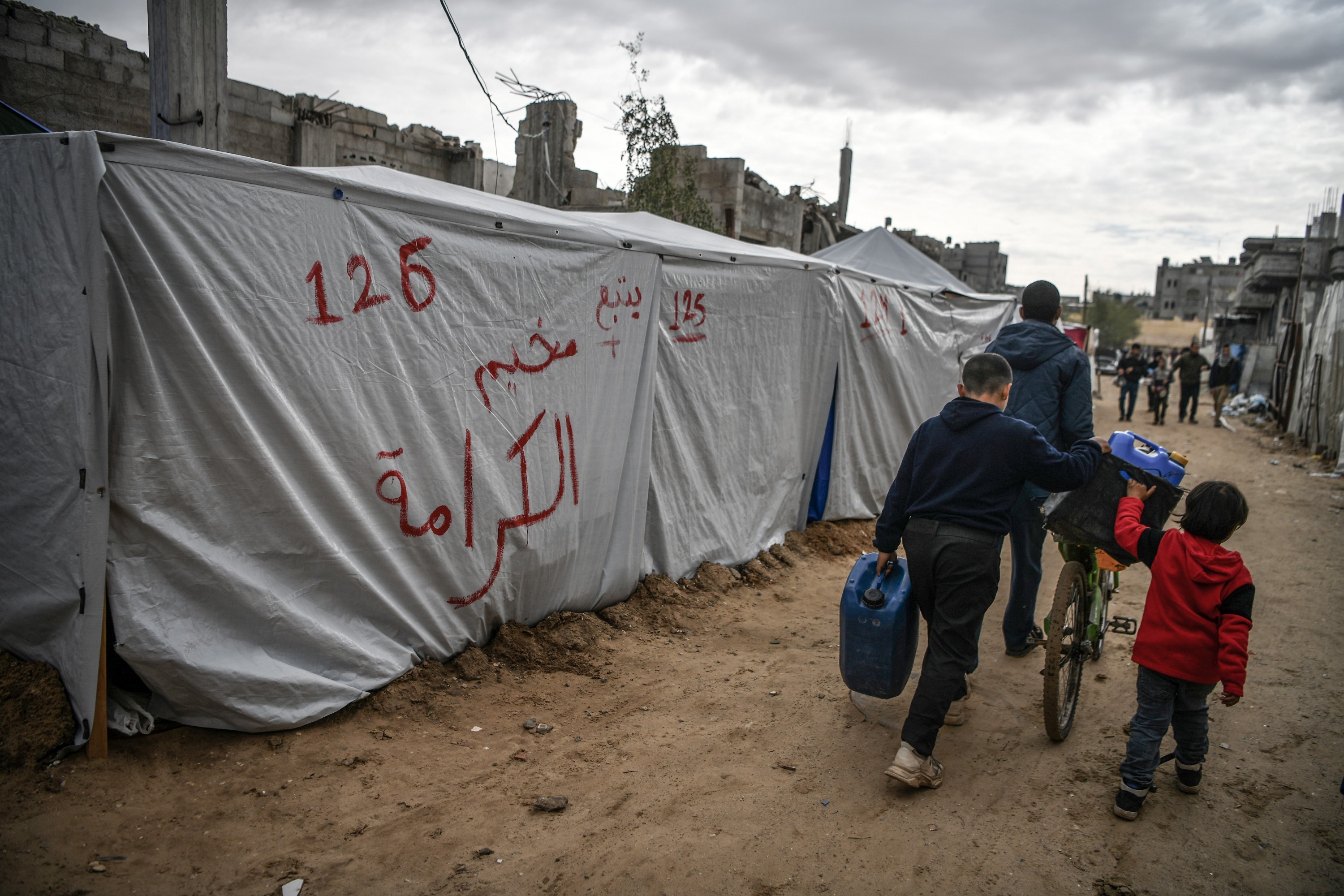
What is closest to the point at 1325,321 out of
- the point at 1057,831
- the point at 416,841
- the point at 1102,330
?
the point at 1057,831

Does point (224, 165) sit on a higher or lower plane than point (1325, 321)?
lower

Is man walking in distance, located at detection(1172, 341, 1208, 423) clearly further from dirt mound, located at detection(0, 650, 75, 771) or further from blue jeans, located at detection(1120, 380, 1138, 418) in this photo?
dirt mound, located at detection(0, 650, 75, 771)

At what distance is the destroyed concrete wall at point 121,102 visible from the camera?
6918mm

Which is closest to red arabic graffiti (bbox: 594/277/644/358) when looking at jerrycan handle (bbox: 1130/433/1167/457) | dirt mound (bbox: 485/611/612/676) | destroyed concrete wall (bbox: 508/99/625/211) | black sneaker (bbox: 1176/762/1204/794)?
dirt mound (bbox: 485/611/612/676)

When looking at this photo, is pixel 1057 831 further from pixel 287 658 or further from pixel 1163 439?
pixel 1163 439

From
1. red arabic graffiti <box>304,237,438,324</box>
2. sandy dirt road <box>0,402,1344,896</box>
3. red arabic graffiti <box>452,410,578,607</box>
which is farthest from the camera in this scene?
red arabic graffiti <box>452,410,578,607</box>

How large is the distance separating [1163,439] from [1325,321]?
2902 millimetres

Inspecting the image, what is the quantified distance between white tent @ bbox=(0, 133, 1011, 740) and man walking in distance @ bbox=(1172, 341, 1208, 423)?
46.7ft

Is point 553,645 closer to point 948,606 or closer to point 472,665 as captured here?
point 472,665

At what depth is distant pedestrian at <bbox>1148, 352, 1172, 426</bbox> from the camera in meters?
16.2

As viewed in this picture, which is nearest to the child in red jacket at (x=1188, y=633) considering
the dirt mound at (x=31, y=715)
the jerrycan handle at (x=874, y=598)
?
the jerrycan handle at (x=874, y=598)

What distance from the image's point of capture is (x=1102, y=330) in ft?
224

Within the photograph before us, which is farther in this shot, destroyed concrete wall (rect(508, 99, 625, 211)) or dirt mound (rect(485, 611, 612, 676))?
destroyed concrete wall (rect(508, 99, 625, 211))

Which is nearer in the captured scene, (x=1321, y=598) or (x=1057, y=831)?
(x=1057, y=831)
